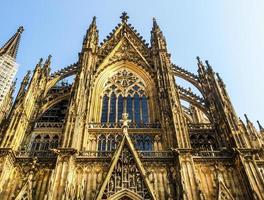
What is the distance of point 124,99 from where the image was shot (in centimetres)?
2275

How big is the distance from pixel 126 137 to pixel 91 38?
11.6 meters

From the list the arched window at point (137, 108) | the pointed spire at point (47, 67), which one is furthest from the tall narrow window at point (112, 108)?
the pointed spire at point (47, 67)

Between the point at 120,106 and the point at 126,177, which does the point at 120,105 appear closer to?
the point at 120,106

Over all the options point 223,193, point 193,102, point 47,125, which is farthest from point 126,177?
point 193,102

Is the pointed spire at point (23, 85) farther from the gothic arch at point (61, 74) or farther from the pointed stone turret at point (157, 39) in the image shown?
the pointed stone turret at point (157, 39)

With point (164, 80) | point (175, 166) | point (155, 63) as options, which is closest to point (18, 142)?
point (175, 166)

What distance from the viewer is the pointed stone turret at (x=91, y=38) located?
25453 mm

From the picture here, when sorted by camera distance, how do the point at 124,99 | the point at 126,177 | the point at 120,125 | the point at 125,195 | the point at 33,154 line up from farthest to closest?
the point at 124,99 < the point at 120,125 < the point at 33,154 < the point at 126,177 < the point at 125,195

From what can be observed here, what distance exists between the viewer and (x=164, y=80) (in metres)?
22.0

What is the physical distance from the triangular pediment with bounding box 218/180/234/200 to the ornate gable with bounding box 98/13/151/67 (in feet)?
41.8

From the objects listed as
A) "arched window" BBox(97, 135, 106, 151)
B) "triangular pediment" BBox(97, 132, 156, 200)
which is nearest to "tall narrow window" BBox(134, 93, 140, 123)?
"arched window" BBox(97, 135, 106, 151)

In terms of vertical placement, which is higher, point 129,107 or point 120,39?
point 120,39

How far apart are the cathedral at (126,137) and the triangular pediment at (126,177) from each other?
0.05 meters

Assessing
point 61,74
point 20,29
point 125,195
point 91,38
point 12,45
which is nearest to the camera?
point 125,195
